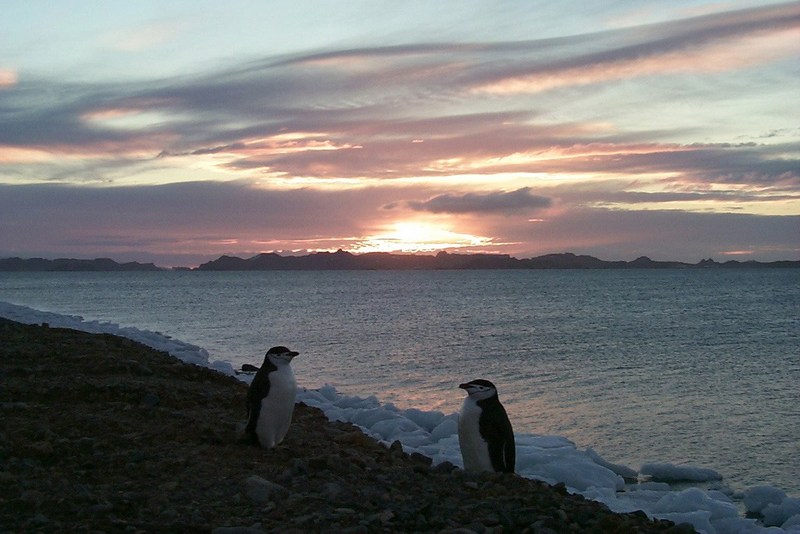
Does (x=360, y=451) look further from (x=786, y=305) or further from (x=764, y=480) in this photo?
(x=786, y=305)

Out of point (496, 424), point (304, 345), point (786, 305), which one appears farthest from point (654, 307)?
point (496, 424)

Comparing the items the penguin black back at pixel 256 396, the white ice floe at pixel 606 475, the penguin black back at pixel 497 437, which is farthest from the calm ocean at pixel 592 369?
the penguin black back at pixel 256 396

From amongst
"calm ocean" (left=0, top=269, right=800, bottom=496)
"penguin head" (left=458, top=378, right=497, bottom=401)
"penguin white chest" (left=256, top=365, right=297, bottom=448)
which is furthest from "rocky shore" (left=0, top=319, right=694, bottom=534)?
"calm ocean" (left=0, top=269, right=800, bottom=496)

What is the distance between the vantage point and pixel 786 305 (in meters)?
89.2

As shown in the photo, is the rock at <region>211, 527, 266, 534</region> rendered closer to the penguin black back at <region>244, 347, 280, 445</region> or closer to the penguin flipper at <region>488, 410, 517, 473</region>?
the penguin black back at <region>244, 347, 280, 445</region>

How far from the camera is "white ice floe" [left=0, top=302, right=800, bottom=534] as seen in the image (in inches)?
453

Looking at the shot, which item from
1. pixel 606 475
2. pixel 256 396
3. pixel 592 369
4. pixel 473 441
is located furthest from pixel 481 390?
pixel 592 369

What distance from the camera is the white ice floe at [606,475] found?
1151 cm

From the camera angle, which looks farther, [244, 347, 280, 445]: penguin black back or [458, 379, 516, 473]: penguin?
[458, 379, 516, 473]: penguin

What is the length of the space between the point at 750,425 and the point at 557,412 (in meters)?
4.84

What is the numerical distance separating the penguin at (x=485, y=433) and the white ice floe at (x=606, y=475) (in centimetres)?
199

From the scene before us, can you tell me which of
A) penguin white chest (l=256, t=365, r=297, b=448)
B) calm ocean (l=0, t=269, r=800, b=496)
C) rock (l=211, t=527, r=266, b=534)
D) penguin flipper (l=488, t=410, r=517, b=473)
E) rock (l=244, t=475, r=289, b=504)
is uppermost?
penguin white chest (l=256, t=365, r=297, b=448)

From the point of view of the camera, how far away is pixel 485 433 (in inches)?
414

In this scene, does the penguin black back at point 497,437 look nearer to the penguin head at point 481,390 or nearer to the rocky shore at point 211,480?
the penguin head at point 481,390
